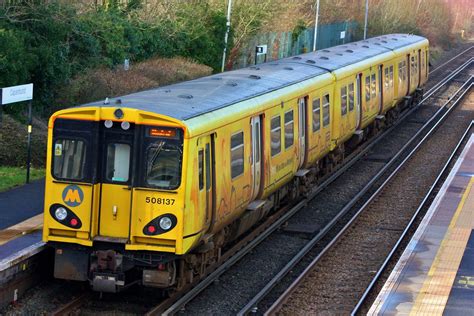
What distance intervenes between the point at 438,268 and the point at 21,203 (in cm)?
720

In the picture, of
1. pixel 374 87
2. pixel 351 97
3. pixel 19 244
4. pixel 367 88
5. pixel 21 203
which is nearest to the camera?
pixel 19 244

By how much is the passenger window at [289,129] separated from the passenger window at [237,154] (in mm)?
2854

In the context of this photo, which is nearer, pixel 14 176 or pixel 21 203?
pixel 21 203

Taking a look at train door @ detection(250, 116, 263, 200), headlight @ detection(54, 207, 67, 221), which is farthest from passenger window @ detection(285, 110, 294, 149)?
headlight @ detection(54, 207, 67, 221)

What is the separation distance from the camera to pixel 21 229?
1499 cm

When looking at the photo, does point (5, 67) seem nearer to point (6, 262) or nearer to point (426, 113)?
point (6, 262)

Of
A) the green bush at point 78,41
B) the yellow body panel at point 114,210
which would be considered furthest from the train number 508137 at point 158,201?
the green bush at point 78,41

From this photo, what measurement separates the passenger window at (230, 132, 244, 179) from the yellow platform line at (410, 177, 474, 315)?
3267 millimetres

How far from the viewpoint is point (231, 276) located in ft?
51.0

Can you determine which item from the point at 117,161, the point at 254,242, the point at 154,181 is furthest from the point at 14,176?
the point at 154,181

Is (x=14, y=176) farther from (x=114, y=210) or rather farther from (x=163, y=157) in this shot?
(x=163, y=157)

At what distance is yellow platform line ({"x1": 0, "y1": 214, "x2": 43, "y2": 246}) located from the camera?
14438 mm

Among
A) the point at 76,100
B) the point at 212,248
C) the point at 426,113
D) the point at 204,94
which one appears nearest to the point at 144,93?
the point at 204,94

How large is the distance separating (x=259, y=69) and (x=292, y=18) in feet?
115
